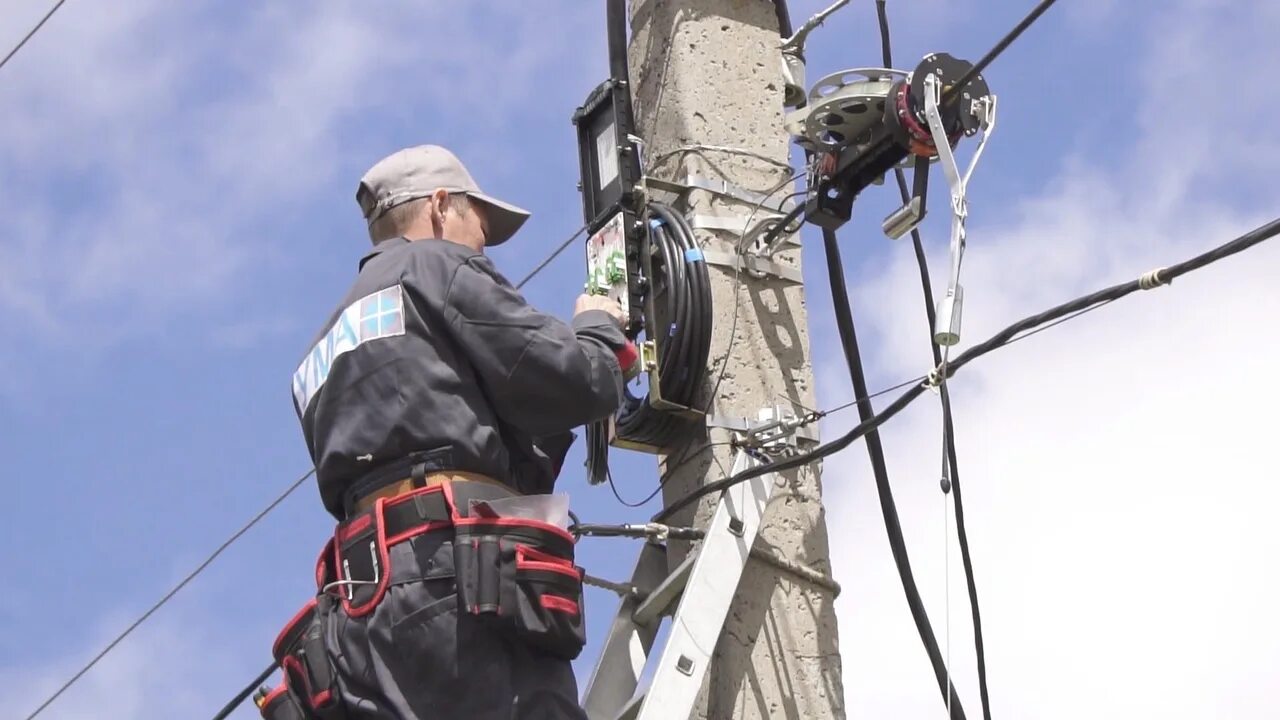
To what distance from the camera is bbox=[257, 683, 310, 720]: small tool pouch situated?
190 inches

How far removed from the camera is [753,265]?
6.22 meters

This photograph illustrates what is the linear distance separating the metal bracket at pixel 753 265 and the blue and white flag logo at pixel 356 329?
1.47 m

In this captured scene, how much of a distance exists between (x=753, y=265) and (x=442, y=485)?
5.99 ft

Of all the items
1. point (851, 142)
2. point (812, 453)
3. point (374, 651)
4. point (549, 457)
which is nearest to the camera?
point (374, 651)

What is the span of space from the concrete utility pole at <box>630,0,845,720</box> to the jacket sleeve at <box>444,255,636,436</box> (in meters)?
1.08

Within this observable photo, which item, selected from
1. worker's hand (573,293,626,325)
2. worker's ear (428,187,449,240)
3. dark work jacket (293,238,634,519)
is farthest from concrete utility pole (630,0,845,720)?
worker's ear (428,187,449,240)

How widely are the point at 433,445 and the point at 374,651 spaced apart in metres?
0.48

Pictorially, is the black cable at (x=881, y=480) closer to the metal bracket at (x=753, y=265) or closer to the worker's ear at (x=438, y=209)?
the metal bracket at (x=753, y=265)

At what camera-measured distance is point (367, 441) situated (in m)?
4.78

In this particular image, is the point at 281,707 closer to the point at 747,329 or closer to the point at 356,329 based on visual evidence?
the point at 356,329

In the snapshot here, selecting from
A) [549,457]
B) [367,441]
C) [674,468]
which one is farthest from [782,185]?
[367,441]

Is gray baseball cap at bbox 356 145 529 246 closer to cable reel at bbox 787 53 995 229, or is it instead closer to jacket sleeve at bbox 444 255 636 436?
jacket sleeve at bbox 444 255 636 436

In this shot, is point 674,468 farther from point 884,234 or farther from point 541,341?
point 541,341

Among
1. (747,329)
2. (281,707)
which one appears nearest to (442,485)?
(281,707)
